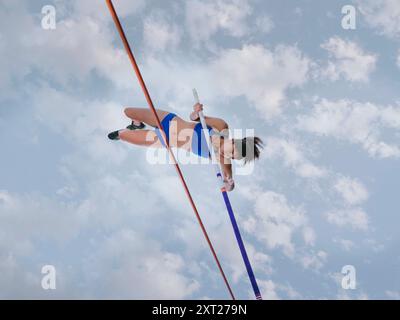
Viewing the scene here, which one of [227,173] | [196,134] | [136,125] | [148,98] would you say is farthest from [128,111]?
[227,173]

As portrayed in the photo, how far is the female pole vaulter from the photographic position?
5.89 metres

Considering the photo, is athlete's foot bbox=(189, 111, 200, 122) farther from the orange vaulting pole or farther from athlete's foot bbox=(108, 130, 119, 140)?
athlete's foot bbox=(108, 130, 119, 140)

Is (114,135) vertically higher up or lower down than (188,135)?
higher up

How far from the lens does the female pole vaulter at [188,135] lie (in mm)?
5887

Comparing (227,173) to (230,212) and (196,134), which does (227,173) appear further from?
(196,134)

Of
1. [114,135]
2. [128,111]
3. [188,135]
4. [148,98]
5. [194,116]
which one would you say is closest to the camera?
[148,98]

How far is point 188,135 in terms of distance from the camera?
593 cm

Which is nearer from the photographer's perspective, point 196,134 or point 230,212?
point 196,134

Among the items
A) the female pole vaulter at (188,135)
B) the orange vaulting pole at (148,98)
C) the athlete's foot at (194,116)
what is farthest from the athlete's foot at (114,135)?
the orange vaulting pole at (148,98)

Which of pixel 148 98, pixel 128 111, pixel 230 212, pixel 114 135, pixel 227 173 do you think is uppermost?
pixel 128 111

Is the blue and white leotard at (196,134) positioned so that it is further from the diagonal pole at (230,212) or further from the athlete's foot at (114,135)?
the athlete's foot at (114,135)

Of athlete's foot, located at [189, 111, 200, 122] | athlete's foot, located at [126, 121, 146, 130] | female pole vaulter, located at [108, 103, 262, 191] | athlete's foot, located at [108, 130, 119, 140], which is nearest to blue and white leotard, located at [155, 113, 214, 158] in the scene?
female pole vaulter, located at [108, 103, 262, 191]

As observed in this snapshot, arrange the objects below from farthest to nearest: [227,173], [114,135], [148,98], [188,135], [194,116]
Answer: [227,173] → [114,135] → [194,116] → [188,135] → [148,98]
